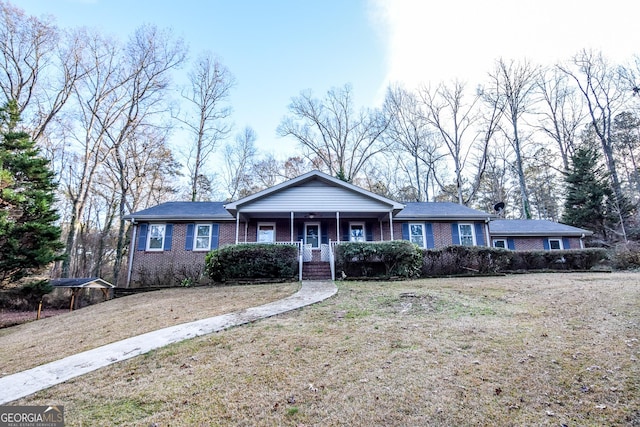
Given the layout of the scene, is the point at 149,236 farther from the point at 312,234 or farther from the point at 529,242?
the point at 529,242

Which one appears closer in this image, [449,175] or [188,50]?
[188,50]

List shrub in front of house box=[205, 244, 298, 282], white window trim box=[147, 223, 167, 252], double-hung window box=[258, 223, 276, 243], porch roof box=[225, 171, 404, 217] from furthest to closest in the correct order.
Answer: double-hung window box=[258, 223, 276, 243] < white window trim box=[147, 223, 167, 252] < porch roof box=[225, 171, 404, 217] < shrub in front of house box=[205, 244, 298, 282]

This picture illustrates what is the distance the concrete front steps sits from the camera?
1312 cm

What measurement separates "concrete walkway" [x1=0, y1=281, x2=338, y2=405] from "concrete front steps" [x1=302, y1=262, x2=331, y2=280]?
4.84m

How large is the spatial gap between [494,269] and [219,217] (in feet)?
44.3

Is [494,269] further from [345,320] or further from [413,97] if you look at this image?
[413,97]

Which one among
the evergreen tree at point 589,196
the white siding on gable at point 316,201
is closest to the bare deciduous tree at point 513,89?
the evergreen tree at point 589,196

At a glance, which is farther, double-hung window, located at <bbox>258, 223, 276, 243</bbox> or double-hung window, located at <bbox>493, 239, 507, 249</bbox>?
double-hung window, located at <bbox>493, 239, 507, 249</bbox>

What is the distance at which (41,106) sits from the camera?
18344 millimetres

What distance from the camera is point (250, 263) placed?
494 inches

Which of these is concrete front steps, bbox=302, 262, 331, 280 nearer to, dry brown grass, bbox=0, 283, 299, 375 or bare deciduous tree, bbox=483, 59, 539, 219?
dry brown grass, bbox=0, 283, 299, 375

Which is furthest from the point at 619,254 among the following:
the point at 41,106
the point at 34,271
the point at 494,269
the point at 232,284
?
the point at 41,106

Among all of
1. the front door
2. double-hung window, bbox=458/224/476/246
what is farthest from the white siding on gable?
double-hung window, bbox=458/224/476/246

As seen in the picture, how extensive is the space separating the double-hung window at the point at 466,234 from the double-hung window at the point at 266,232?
10.4m
